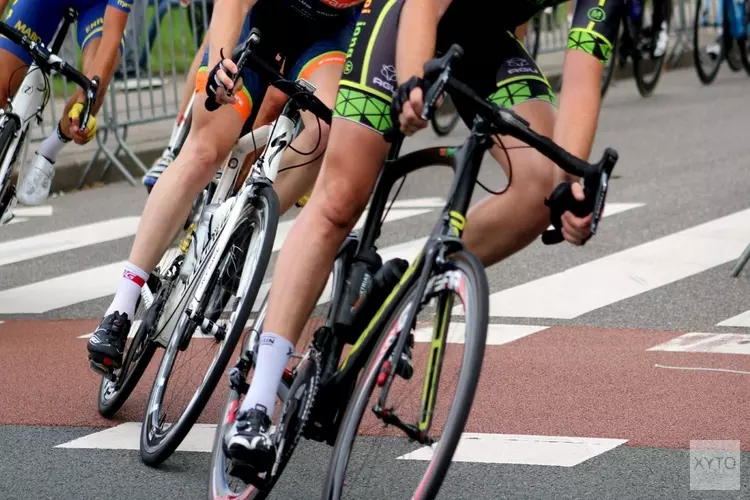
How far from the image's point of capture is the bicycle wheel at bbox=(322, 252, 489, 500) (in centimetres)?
326

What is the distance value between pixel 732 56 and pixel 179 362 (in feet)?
46.8

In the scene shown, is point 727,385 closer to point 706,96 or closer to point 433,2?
point 433,2

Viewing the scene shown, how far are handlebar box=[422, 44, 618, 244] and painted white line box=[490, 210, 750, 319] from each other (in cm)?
336

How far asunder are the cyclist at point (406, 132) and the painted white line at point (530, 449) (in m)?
0.73

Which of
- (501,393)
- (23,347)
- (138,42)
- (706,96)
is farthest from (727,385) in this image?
(706,96)

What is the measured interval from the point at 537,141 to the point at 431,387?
0.61m

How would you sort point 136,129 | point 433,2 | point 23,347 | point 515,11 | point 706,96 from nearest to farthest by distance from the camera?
point 433,2
point 515,11
point 23,347
point 136,129
point 706,96

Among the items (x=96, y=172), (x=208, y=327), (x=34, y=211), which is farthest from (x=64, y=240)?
(x=208, y=327)

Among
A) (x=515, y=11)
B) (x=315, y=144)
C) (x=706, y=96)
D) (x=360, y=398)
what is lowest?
(x=706, y=96)

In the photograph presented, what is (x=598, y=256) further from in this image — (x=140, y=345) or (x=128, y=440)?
(x=128, y=440)

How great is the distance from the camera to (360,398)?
11.6 feet

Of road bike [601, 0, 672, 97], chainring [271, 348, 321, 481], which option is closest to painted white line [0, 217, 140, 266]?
chainring [271, 348, 321, 481]

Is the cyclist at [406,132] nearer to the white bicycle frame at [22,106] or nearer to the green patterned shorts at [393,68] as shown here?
the green patterned shorts at [393,68]

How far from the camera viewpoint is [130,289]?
5.03 m
